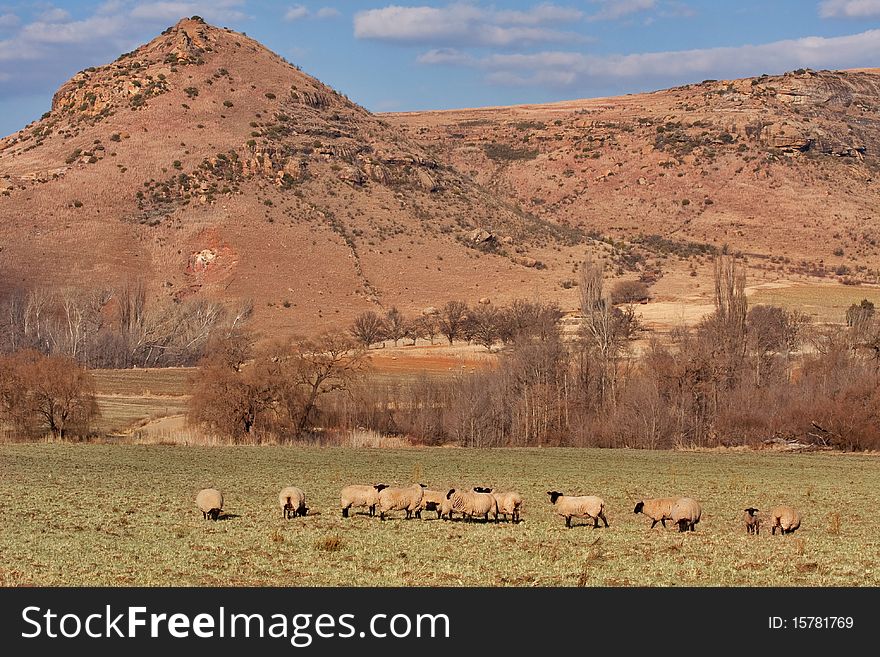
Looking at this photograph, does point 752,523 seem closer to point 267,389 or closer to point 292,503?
point 292,503

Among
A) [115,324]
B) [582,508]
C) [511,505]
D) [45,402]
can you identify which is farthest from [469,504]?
→ [115,324]

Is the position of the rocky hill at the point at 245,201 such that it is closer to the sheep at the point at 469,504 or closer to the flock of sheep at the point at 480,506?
the flock of sheep at the point at 480,506

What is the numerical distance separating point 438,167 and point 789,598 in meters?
126

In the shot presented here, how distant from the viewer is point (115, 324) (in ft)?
308

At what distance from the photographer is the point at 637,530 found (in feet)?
81.0

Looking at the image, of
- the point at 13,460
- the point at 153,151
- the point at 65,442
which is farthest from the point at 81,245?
the point at 13,460

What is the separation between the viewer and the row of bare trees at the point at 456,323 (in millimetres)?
90875

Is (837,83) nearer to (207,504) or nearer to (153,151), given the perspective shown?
(153,151)

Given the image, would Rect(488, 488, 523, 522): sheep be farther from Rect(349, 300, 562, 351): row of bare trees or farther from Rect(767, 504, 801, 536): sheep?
Rect(349, 300, 562, 351): row of bare trees

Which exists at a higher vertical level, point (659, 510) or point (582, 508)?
point (582, 508)

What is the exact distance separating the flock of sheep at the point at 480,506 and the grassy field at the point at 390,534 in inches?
16.0

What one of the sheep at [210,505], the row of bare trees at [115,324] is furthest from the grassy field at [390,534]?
the row of bare trees at [115,324]

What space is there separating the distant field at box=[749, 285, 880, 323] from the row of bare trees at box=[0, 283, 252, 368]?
50.0m

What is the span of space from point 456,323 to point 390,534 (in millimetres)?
73446
